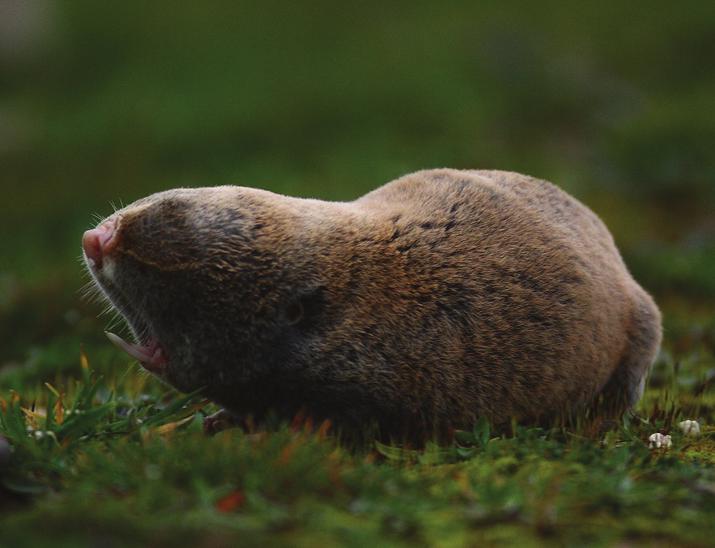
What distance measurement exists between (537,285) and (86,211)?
5951 millimetres

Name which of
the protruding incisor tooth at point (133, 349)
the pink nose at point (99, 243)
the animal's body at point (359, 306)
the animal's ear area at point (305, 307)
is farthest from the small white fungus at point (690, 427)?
the pink nose at point (99, 243)

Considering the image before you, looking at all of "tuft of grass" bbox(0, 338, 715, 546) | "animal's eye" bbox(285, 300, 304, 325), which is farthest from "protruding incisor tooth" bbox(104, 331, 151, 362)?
"animal's eye" bbox(285, 300, 304, 325)

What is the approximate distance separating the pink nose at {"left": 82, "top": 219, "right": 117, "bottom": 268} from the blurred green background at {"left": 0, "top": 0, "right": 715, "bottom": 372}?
1.94 meters

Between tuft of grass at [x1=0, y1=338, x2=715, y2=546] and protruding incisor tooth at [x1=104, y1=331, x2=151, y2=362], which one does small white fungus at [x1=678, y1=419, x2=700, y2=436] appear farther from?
protruding incisor tooth at [x1=104, y1=331, x2=151, y2=362]

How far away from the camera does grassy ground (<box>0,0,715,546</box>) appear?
3.24 m

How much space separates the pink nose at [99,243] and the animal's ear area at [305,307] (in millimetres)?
779

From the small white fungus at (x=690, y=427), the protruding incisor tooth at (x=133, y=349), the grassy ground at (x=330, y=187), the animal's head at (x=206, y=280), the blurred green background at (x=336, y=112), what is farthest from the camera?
the blurred green background at (x=336, y=112)

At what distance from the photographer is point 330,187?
9.23 m

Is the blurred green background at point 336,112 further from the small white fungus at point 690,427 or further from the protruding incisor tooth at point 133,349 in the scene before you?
the small white fungus at point 690,427

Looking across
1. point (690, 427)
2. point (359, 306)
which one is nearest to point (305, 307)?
point (359, 306)

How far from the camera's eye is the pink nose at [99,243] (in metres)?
4.18

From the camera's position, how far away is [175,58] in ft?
43.2

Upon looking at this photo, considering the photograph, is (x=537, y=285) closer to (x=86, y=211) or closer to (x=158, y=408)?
(x=158, y=408)

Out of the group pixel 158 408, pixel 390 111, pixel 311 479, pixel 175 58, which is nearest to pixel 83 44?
pixel 175 58
